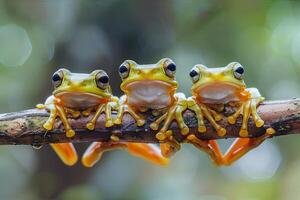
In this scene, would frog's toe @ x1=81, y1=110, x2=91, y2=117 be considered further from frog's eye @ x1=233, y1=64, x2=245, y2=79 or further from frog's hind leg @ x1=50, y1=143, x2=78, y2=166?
frog's eye @ x1=233, y1=64, x2=245, y2=79

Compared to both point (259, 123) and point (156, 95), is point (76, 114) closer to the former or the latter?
point (156, 95)

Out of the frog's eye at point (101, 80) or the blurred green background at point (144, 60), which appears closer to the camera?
the frog's eye at point (101, 80)

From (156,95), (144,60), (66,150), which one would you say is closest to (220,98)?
(156,95)

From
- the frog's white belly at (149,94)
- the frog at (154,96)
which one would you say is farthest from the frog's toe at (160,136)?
the frog's white belly at (149,94)

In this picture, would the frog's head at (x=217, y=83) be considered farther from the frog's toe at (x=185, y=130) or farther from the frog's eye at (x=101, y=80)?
Answer: the frog's eye at (x=101, y=80)

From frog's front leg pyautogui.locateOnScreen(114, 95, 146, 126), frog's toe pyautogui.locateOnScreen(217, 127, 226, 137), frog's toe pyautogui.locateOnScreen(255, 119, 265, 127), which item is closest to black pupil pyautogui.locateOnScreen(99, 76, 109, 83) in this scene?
frog's front leg pyautogui.locateOnScreen(114, 95, 146, 126)

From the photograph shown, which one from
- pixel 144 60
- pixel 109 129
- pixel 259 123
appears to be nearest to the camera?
pixel 259 123

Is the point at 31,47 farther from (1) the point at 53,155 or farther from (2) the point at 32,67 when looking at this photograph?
(1) the point at 53,155

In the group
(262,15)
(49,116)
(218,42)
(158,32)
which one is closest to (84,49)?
(158,32)
